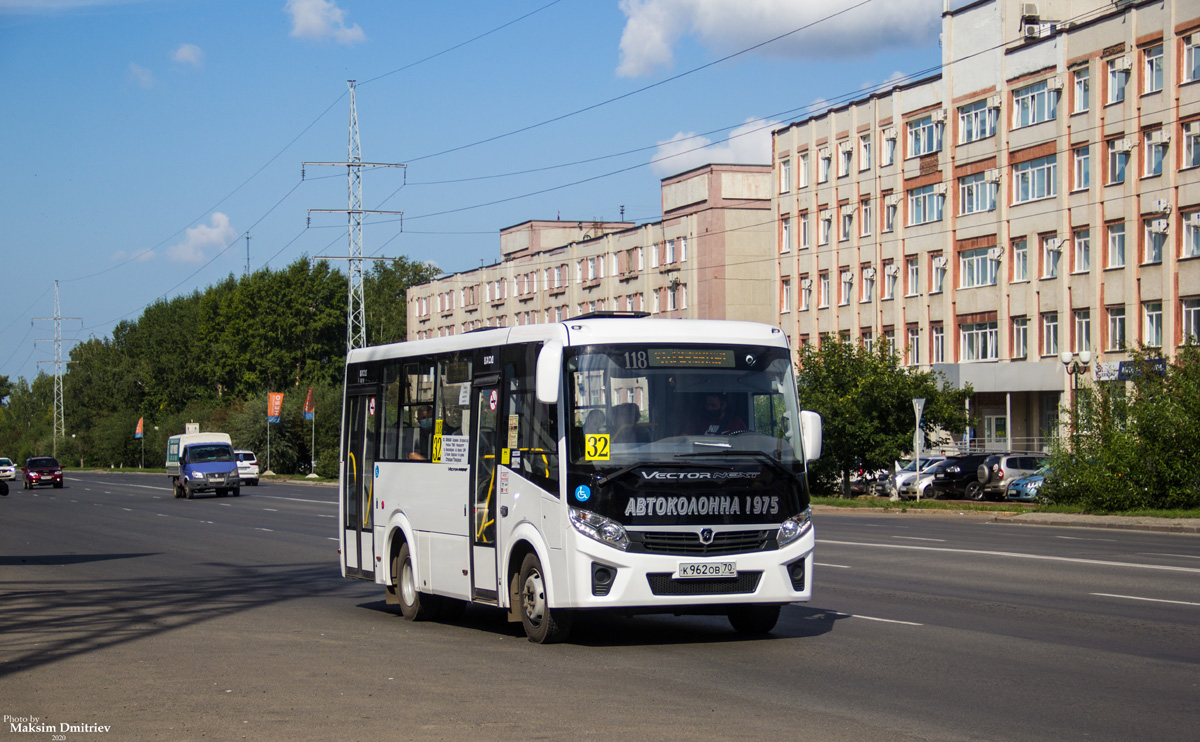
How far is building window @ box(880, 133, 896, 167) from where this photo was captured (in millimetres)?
65750

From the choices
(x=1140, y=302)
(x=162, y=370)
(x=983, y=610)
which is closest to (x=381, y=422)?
(x=983, y=610)

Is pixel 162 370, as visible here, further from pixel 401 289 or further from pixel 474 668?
pixel 474 668

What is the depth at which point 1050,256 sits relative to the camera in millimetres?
56188

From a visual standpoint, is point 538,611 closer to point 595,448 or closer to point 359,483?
point 595,448

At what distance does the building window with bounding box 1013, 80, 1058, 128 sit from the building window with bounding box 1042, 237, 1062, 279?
16.1 ft

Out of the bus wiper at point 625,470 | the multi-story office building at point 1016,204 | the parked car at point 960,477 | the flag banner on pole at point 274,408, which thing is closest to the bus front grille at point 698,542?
the bus wiper at point 625,470

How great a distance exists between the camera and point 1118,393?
33156 mm

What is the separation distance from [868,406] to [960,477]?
14.2 feet

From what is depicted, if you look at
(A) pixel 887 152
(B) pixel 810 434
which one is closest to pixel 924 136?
(A) pixel 887 152

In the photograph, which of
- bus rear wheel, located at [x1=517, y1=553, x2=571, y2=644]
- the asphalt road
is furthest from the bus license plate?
bus rear wheel, located at [x1=517, y1=553, x2=571, y2=644]

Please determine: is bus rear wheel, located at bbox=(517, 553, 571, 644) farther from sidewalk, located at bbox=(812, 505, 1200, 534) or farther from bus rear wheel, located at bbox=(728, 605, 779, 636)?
sidewalk, located at bbox=(812, 505, 1200, 534)

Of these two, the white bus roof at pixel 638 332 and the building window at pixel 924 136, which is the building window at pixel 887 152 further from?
the white bus roof at pixel 638 332

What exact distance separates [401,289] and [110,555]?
397 feet

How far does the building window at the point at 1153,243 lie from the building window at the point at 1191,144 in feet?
7.26
